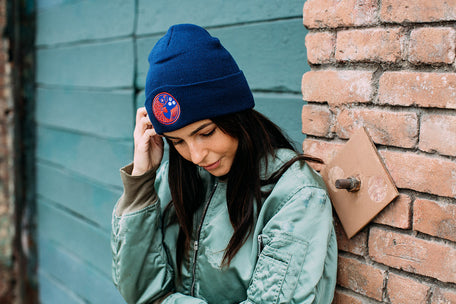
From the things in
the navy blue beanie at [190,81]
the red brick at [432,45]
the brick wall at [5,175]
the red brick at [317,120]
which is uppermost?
the red brick at [432,45]

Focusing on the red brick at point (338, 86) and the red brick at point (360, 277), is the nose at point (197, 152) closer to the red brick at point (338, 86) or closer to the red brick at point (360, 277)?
the red brick at point (338, 86)

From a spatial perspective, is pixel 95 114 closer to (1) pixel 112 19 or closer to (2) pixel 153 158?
(1) pixel 112 19

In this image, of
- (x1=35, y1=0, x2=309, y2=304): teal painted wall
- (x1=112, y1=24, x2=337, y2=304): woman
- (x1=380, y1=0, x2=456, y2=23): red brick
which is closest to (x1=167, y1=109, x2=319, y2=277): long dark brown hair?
(x1=112, y1=24, x2=337, y2=304): woman

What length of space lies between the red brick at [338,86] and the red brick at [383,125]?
0.14 ft

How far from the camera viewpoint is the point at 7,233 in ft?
12.7

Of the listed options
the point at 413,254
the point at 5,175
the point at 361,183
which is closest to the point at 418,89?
the point at 361,183

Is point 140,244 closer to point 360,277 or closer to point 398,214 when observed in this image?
point 360,277

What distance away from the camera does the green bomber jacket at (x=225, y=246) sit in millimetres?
1210

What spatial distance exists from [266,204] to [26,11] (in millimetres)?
3155

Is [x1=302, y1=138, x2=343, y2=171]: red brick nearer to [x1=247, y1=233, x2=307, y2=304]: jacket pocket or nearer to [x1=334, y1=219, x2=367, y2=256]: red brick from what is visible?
[x1=334, y1=219, x2=367, y2=256]: red brick

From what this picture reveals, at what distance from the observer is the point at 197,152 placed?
1338mm

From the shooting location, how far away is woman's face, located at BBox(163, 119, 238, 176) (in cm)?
133

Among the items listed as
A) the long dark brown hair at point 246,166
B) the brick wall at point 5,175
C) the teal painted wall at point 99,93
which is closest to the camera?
the long dark brown hair at point 246,166

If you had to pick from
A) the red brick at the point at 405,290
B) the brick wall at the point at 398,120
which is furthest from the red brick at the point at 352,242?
the red brick at the point at 405,290
